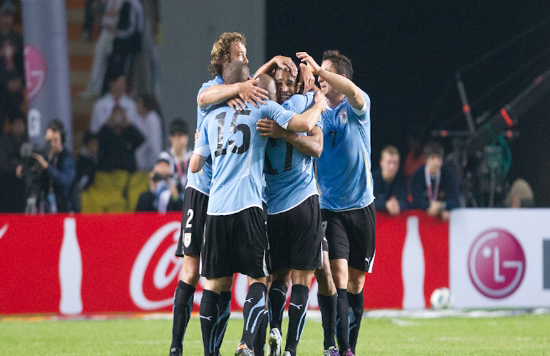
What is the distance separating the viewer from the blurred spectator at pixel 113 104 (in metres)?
13.3

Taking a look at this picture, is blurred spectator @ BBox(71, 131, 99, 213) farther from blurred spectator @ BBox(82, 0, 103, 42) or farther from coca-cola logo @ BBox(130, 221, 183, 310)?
blurred spectator @ BBox(82, 0, 103, 42)

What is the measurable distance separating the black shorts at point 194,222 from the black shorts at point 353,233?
926 mm

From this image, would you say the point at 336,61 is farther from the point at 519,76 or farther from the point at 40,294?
the point at 519,76

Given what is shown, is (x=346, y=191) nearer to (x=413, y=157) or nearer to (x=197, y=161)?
(x=197, y=161)

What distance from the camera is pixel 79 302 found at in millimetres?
10000

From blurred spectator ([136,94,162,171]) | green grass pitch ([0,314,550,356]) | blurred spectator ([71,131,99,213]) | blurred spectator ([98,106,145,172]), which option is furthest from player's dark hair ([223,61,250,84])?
blurred spectator ([136,94,162,171])

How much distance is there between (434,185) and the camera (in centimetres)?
1070

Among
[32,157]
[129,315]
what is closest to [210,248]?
[129,315]

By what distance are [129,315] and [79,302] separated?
60 centimetres

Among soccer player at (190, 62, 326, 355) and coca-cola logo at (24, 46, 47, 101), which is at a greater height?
coca-cola logo at (24, 46, 47, 101)

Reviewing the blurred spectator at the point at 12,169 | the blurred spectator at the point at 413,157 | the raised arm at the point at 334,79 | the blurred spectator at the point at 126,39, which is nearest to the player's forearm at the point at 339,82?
the raised arm at the point at 334,79

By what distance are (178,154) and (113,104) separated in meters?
3.59

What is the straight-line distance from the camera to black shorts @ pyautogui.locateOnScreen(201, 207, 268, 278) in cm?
543

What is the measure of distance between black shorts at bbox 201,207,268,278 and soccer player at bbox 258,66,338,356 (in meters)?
0.30
